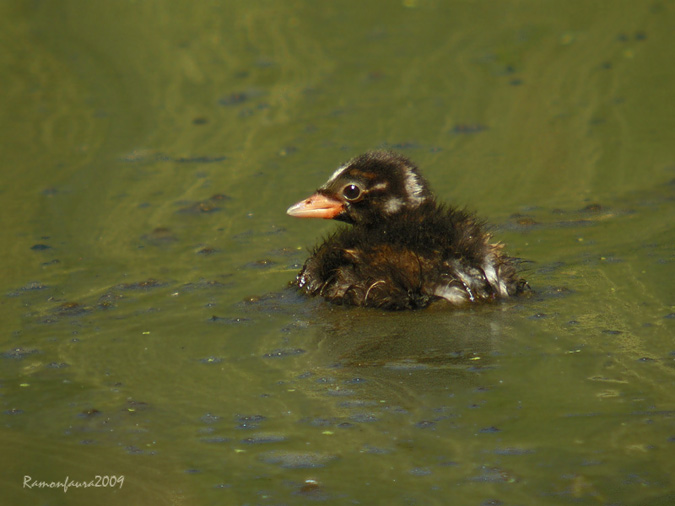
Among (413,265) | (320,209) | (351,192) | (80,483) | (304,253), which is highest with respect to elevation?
(351,192)

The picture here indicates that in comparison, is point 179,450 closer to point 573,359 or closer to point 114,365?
point 114,365

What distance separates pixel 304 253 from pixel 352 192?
673mm

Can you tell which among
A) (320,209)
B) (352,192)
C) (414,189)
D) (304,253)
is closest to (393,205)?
(414,189)

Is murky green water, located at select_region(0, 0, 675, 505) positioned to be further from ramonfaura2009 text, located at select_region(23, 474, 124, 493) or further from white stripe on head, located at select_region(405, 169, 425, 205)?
white stripe on head, located at select_region(405, 169, 425, 205)

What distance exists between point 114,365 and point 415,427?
5.67 ft

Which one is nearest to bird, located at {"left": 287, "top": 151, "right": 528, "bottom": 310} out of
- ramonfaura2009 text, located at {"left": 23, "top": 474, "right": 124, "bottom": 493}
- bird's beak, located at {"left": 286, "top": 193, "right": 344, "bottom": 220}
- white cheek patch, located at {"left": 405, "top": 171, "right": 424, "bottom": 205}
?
white cheek patch, located at {"left": 405, "top": 171, "right": 424, "bottom": 205}

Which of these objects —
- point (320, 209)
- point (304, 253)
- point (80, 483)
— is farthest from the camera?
point (304, 253)

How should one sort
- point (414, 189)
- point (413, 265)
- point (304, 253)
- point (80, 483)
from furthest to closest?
point (304, 253) < point (414, 189) < point (413, 265) < point (80, 483)

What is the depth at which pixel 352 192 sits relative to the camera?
7168mm

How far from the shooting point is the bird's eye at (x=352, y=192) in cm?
716

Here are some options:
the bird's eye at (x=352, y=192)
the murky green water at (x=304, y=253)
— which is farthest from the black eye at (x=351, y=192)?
the murky green water at (x=304, y=253)

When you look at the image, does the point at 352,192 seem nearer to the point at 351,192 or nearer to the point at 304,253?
the point at 351,192

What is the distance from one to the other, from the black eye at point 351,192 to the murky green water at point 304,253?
0.60 metres

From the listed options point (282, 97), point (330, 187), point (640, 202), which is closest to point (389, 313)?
point (330, 187)
